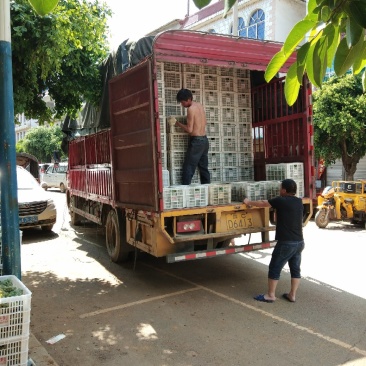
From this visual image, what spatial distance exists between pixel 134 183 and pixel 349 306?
328 cm

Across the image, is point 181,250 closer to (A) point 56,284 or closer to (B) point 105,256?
(A) point 56,284

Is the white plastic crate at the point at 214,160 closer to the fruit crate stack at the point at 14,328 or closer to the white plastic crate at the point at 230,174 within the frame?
the white plastic crate at the point at 230,174

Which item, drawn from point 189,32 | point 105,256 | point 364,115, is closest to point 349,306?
point 189,32

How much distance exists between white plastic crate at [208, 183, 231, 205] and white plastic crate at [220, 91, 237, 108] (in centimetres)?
232

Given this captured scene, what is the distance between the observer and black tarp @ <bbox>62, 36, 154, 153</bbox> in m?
6.58

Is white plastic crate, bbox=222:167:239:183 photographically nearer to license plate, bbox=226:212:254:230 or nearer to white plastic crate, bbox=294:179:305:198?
white plastic crate, bbox=294:179:305:198

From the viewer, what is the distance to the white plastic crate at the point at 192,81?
7.37m

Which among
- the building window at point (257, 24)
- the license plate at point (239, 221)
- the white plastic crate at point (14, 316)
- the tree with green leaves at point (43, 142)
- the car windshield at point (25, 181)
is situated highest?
the building window at point (257, 24)

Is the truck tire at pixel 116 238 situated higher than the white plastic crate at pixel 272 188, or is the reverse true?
the white plastic crate at pixel 272 188

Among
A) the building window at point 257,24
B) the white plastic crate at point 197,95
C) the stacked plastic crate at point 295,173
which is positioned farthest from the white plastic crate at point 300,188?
the building window at point 257,24

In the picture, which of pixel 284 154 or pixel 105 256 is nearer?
pixel 284 154

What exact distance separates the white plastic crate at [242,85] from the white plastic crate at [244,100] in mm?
75

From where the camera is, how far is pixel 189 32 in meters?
5.40

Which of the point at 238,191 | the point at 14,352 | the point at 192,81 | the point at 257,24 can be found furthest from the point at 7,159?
the point at 257,24
